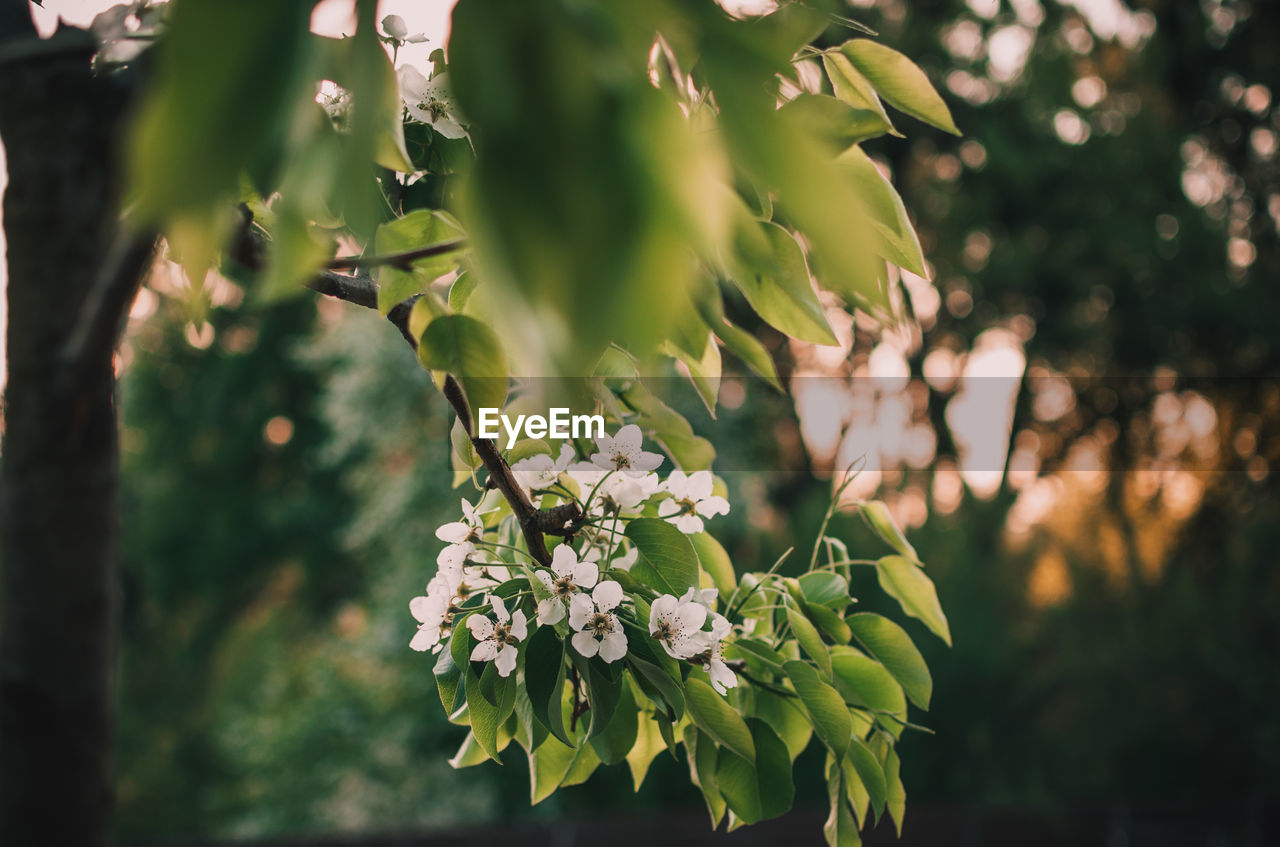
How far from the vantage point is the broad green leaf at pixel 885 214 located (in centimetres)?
46

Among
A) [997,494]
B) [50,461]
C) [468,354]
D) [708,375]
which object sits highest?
[468,354]

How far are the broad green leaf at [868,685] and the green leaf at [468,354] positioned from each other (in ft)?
1.28

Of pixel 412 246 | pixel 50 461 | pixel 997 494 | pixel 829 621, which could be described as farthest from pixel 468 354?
pixel 997 494

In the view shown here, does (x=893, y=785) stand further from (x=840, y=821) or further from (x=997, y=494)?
(x=997, y=494)

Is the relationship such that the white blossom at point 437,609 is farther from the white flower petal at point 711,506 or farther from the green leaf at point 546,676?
the white flower petal at point 711,506

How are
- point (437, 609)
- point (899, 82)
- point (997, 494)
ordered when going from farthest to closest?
Result: point (997, 494) → point (437, 609) → point (899, 82)

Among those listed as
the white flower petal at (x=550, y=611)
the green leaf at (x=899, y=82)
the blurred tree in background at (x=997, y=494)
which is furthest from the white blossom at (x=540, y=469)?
the blurred tree in background at (x=997, y=494)

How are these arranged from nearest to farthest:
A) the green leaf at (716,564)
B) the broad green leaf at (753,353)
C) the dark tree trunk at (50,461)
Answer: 1. the broad green leaf at (753,353)
2. the green leaf at (716,564)
3. the dark tree trunk at (50,461)

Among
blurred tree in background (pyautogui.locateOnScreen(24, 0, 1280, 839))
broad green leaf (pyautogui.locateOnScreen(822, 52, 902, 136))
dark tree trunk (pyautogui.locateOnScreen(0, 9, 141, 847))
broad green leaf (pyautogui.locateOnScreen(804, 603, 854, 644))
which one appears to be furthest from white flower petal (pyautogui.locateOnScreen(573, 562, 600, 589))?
blurred tree in background (pyautogui.locateOnScreen(24, 0, 1280, 839))

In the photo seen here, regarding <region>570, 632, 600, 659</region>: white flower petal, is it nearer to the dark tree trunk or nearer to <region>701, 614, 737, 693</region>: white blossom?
<region>701, 614, 737, 693</region>: white blossom

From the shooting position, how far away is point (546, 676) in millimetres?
552

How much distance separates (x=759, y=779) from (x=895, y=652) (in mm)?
148

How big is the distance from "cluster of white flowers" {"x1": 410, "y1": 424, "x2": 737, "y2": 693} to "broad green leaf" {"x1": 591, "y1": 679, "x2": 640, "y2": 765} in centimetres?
5

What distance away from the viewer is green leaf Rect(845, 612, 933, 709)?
67 cm
